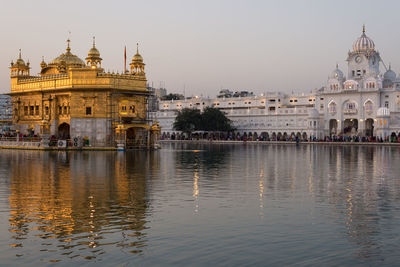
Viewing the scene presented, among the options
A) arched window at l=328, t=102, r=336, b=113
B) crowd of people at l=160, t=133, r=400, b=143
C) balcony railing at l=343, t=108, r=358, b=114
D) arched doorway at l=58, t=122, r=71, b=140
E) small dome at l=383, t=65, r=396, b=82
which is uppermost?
small dome at l=383, t=65, r=396, b=82

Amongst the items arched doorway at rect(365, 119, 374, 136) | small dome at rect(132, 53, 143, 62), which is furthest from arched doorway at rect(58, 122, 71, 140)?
arched doorway at rect(365, 119, 374, 136)

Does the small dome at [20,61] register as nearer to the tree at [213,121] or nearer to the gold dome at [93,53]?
the gold dome at [93,53]

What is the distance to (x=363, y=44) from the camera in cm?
9825

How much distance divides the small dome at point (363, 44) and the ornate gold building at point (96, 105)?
58427 millimetres

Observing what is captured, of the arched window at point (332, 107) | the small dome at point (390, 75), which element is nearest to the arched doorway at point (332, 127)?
the arched window at point (332, 107)

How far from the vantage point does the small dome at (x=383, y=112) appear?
82494 mm

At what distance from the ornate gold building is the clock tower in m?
57.4

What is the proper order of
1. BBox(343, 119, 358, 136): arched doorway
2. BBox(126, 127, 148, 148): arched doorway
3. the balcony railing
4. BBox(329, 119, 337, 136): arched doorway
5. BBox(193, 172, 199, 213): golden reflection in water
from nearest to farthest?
BBox(193, 172, 199, 213): golden reflection in water, BBox(126, 127, 148, 148): arched doorway, the balcony railing, BBox(343, 119, 358, 136): arched doorway, BBox(329, 119, 337, 136): arched doorway

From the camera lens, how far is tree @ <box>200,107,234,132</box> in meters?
100

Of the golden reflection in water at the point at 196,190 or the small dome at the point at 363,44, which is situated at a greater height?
the small dome at the point at 363,44

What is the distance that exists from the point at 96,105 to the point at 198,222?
38.9 metres

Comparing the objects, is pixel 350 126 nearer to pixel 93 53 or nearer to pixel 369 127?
pixel 369 127

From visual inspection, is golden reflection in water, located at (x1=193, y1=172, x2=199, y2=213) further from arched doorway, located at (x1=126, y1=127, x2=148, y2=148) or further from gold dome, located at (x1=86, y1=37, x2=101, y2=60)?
gold dome, located at (x1=86, y1=37, x2=101, y2=60)

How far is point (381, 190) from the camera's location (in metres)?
16.4
